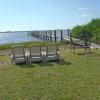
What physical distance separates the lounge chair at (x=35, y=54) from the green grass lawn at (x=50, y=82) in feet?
3.13

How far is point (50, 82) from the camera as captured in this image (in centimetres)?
921

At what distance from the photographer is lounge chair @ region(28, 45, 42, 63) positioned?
13.9 meters

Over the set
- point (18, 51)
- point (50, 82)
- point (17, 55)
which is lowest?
point (50, 82)

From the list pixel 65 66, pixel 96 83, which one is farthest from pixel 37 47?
pixel 96 83

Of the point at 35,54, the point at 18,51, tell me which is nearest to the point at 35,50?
the point at 35,54

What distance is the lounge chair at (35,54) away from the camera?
13891 mm

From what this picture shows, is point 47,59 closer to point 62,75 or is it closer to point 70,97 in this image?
point 62,75

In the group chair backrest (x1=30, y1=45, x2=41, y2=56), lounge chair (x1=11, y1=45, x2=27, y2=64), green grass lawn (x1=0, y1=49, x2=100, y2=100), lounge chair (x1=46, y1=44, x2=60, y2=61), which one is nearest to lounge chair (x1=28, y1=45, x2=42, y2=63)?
chair backrest (x1=30, y1=45, x2=41, y2=56)

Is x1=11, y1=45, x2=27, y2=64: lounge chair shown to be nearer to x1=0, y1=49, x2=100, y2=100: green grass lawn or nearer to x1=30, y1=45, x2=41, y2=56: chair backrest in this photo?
x1=30, y1=45, x2=41, y2=56: chair backrest

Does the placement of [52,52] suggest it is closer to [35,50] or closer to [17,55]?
[35,50]

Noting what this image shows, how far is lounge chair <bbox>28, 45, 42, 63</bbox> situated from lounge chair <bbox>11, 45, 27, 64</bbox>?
335 mm

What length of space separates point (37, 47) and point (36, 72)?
286 cm

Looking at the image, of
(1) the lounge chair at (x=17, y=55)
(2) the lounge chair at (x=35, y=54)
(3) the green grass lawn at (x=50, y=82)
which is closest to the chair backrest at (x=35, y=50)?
(2) the lounge chair at (x=35, y=54)

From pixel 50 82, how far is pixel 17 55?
4.98 m
